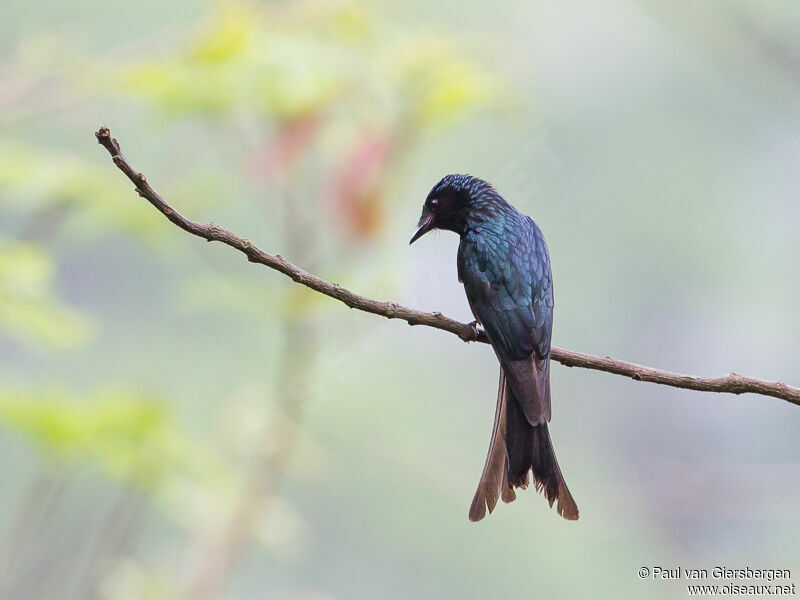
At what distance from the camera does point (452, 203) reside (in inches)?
111

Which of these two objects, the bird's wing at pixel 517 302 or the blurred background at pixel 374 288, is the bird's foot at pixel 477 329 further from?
the blurred background at pixel 374 288

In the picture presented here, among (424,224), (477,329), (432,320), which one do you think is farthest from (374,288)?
(432,320)

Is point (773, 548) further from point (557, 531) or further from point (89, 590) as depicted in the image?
point (89, 590)

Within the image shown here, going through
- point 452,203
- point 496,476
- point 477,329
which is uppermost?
point 452,203

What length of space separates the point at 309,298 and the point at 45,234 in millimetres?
965

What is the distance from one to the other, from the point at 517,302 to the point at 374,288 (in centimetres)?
82

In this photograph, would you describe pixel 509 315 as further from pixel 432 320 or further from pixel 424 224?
pixel 424 224

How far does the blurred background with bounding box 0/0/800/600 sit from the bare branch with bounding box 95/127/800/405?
0.78 metres

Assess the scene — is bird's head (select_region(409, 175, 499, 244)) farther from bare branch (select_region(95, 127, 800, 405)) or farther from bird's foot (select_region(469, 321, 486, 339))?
bare branch (select_region(95, 127, 800, 405))

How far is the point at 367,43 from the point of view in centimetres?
346

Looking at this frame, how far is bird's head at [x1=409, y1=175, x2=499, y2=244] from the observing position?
2781 millimetres

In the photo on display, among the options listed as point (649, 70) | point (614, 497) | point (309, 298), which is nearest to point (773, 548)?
point (614, 497)

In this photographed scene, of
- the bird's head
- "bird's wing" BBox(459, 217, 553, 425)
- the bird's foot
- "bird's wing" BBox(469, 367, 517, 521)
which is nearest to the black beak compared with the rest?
the bird's head

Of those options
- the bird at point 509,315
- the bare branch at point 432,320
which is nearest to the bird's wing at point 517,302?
the bird at point 509,315
